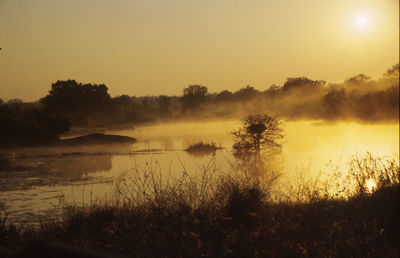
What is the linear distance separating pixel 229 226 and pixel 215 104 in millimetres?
7585

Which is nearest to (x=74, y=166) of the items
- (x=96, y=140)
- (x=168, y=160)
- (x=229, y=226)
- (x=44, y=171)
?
(x=44, y=171)

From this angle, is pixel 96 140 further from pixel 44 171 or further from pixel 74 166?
pixel 44 171

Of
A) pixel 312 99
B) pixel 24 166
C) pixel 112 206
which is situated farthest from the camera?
pixel 24 166

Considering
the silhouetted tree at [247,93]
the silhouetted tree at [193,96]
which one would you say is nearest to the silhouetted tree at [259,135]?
the silhouetted tree at [247,93]

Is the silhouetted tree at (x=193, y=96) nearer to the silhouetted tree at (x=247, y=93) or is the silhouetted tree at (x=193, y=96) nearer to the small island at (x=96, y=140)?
the silhouetted tree at (x=247, y=93)

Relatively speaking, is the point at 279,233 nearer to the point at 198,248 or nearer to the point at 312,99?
the point at 198,248

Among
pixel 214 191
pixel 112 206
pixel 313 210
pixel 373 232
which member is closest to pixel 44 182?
pixel 112 206

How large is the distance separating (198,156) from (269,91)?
3102mm

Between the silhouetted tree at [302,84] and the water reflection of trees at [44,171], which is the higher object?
the silhouetted tree at [302,84]

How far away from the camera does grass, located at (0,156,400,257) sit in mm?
4988

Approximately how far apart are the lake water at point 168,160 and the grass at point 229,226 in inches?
57.4

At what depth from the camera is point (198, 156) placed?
37.6 ft

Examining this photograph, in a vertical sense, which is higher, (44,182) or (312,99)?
(312,99)

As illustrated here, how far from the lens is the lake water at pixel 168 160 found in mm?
8930
